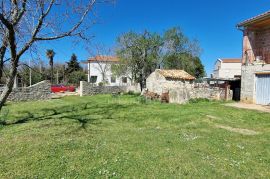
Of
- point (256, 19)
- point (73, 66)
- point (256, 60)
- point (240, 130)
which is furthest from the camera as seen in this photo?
point (73, 66)

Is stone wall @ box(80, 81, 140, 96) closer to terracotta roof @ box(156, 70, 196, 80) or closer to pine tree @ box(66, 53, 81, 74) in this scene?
terracotta roof @ box(156, 70, 196, 80)

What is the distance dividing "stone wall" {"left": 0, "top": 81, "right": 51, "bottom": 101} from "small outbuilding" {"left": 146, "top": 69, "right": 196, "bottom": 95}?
30.8ft

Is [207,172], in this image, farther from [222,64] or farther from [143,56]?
[222,64]

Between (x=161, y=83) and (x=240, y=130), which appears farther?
(x=161, y=83)

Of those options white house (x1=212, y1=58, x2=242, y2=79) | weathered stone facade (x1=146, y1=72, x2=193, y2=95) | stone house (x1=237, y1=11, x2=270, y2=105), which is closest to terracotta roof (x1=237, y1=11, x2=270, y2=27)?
stone house (x1=237, y1=11, x2=270, y2=105)

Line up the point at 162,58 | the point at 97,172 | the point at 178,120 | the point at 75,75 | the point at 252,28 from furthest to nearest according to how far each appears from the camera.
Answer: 1. the point at 75,75
2. the point at 162,58
3. the point at 252,28
4. the point at 178,120
5. the point at 97,172

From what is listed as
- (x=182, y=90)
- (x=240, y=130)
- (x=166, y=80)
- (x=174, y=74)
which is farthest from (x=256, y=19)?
(x=240, y=130)

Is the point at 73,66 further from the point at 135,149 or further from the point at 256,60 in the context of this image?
the point at 135,149

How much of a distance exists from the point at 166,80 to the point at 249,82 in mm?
7095

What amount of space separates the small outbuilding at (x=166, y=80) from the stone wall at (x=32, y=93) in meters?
9.37

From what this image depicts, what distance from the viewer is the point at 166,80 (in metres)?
21.4

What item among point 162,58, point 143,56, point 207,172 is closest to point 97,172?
point 207,172

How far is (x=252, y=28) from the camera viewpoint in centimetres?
1761

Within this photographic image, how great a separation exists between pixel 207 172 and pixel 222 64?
52039 millimetres
